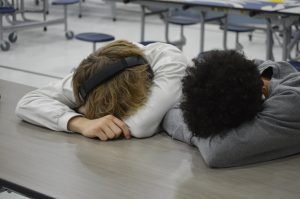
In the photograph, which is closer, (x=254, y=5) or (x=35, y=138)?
(x=35, y=138)

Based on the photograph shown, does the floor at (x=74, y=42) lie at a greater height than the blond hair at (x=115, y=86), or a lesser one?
lesser

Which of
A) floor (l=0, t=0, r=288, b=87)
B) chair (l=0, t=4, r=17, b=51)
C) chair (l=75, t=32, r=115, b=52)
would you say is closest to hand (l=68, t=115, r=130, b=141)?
floor (l=0, t=0, r=288, b=87)

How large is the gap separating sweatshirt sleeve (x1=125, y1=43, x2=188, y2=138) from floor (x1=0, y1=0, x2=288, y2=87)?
2.29 metres

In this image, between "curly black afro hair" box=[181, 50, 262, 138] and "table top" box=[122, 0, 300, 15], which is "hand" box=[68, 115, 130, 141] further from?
"table top" box=[122, 0, 300, 15]

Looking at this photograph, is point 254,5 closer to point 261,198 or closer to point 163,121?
point 163,121

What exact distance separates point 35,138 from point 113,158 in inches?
11.6

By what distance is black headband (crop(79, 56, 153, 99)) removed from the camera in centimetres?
152

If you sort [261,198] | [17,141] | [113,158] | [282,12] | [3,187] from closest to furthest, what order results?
[261,198] → [3,187] → [113,158] → [17,141] → [282,12]

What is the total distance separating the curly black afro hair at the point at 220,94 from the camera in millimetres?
1285

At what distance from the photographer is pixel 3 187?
1.29m

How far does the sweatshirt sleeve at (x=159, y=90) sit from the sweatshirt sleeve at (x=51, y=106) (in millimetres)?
221

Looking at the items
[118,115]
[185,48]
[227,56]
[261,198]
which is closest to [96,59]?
[118,115]

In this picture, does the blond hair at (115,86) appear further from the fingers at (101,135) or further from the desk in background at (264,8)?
the desk in background at (264,8)

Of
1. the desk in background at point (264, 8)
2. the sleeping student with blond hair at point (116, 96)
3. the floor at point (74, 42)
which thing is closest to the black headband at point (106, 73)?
the sleeping student with blond hair at point (116, 96)
